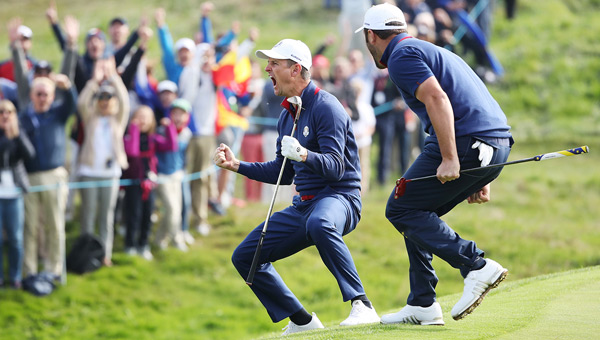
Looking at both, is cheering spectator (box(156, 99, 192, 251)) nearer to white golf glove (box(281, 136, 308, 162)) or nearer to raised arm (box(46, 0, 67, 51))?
raised arm (box(46, 0, 67, 51))

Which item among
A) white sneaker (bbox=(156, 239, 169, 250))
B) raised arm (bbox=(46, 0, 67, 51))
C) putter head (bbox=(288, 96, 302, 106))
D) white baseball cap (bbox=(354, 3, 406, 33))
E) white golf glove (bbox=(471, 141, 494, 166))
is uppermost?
white baseball cap (bbox=(354, 3, 406, 33))

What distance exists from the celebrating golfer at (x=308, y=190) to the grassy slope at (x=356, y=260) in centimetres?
78

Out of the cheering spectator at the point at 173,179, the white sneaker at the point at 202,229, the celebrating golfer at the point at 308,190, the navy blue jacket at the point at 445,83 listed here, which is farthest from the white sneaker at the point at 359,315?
the white sneaker at the point at 202,229

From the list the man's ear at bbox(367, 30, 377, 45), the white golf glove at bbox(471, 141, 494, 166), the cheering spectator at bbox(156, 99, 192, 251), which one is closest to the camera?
the white golf glove at bbox(471, 141, 494, 166)

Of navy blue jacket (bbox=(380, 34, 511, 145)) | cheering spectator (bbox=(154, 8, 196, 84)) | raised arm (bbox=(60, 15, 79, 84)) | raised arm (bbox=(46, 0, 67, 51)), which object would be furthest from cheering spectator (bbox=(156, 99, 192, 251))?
navy blue jacket (bbox=(380, 34, 511, 145))

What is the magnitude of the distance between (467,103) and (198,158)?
31.4ft

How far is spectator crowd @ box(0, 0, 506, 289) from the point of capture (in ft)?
45.6

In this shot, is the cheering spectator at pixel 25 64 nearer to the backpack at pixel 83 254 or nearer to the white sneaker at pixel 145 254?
the backpack at pixel 83 254

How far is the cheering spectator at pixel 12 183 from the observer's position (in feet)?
43.8

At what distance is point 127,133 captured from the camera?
14844mm

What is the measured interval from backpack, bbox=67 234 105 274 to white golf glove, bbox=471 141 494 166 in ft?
28.4

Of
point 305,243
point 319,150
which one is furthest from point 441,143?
point 305,243

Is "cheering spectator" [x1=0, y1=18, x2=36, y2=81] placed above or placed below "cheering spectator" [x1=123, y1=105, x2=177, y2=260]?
above

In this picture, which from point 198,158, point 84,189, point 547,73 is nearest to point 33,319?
point 84,189
